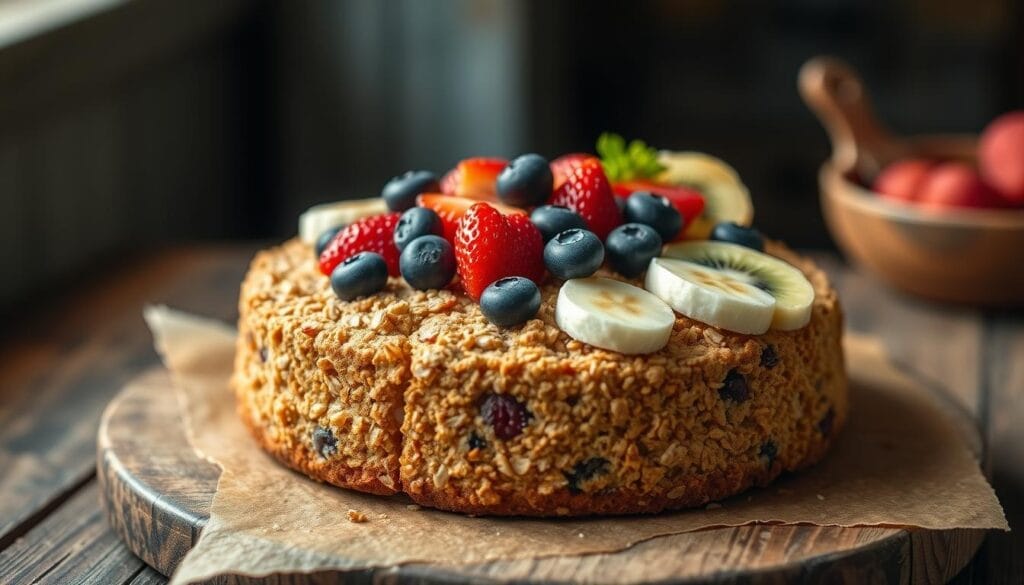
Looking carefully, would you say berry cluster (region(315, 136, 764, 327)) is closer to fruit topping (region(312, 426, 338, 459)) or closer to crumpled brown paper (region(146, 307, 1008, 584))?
fruit topping (region(312, 426, 338, 459))

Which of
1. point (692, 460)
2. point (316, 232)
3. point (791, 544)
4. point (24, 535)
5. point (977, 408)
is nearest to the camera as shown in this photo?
point (791, 544)

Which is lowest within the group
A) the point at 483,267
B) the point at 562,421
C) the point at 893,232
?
the point at 893,232

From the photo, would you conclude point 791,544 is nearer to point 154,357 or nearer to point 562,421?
point 562,421

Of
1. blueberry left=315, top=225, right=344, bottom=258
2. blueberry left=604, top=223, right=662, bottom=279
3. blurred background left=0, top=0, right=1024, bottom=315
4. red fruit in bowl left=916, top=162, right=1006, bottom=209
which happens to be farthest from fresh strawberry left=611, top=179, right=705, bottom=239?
blurred background left=0, top=0, right=1024, bottom=315

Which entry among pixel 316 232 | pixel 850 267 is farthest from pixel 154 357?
pixel 850 267

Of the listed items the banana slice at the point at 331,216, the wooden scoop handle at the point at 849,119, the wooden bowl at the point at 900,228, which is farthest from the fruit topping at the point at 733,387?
the wooden scoop handle at the point at 849,119

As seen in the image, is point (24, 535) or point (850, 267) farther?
point (850, 267)
